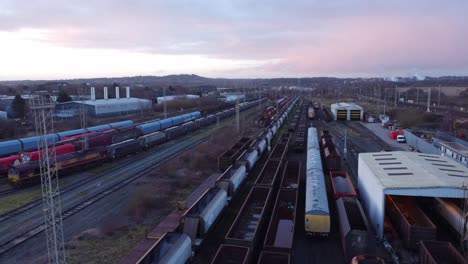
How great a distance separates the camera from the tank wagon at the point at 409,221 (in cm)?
1593

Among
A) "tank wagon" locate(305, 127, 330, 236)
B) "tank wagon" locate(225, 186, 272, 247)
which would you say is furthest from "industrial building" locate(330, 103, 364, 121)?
"tank wagon" locate(225, 186, 272, 247)

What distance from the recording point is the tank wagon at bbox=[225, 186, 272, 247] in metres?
14.8

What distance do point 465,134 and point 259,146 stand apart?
90.4 feet

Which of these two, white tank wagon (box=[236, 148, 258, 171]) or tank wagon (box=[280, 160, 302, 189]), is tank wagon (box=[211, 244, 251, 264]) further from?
white tank wagon (box=[236, 148, 258, 171])

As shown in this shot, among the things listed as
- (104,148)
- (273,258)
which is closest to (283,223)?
(273,258)

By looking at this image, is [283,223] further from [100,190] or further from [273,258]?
[100,190]

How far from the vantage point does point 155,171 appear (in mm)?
29734

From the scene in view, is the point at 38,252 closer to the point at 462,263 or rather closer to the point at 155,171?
the point at 155,171

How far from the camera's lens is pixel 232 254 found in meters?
14.0

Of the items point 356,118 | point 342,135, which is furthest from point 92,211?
point 356,118

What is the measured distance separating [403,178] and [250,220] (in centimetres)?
822

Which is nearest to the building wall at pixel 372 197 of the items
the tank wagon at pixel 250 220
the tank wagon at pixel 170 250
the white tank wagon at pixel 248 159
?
the tank wagon at pixel 250 220

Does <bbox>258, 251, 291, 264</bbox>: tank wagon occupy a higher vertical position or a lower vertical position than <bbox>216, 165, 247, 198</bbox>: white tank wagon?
lower

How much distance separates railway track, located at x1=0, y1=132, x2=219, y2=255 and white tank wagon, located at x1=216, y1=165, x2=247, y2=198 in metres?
7.81
